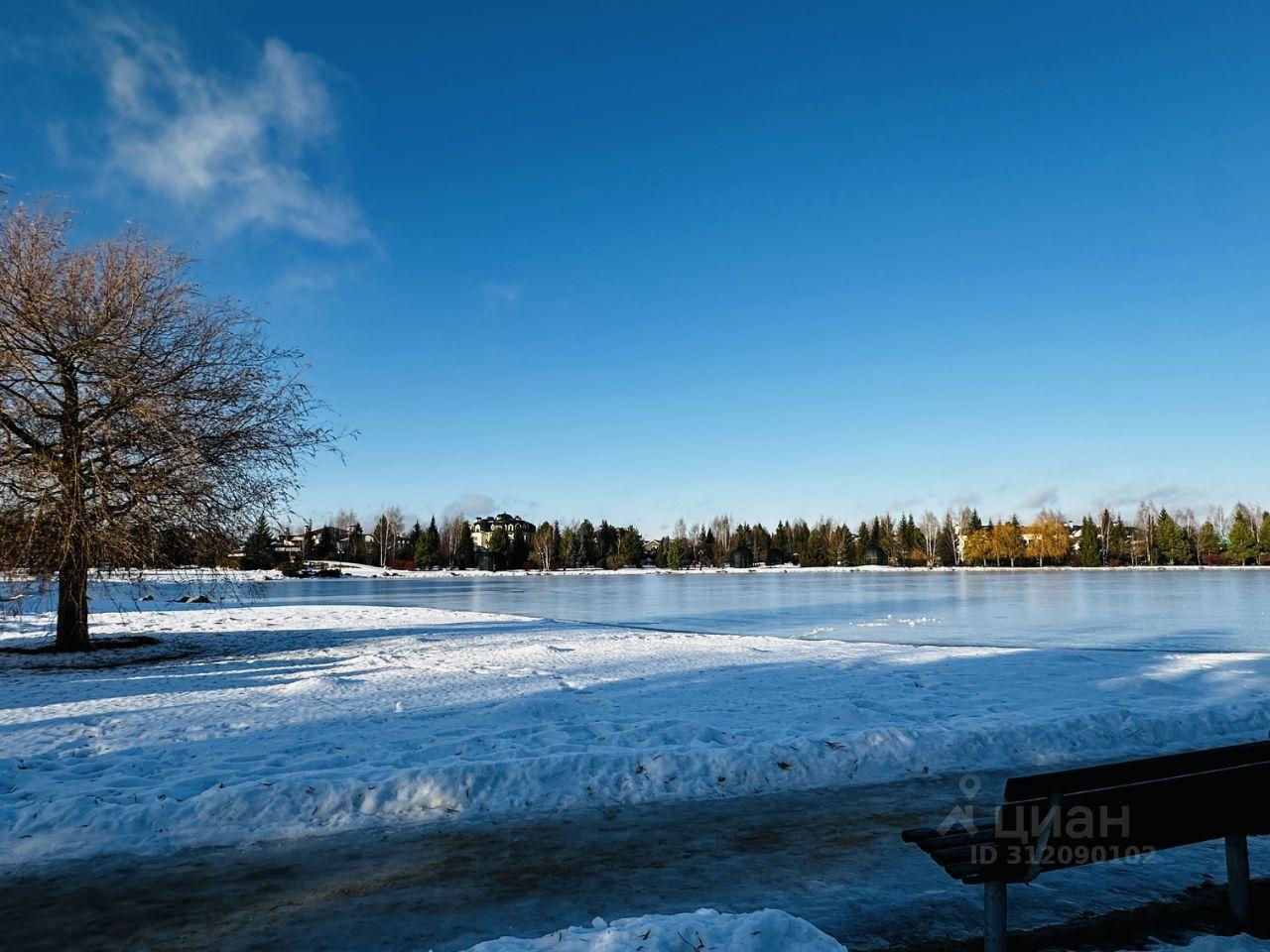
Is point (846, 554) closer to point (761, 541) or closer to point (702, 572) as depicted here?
point (761, 541)

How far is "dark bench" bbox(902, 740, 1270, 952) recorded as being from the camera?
12.5ft

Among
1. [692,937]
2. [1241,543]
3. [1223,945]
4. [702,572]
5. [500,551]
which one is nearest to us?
[692,937]

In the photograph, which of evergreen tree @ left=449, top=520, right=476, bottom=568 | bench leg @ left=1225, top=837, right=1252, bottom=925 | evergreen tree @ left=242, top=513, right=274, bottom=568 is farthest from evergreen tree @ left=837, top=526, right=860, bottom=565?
bench leg @ left=1225, top=837, right=1252, bottom=925

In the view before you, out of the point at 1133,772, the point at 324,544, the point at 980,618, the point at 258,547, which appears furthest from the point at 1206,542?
the point at 1133,772

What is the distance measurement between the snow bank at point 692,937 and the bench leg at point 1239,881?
2.50 metres

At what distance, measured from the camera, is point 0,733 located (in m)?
8.91

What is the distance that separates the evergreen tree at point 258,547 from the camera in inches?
682

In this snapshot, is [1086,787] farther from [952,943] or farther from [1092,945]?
[952,943]

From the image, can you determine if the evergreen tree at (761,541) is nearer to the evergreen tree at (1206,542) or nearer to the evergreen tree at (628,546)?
the evergreen tree at (628,546)

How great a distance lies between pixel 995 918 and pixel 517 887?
278 cm

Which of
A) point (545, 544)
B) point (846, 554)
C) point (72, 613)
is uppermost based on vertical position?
point (545, 544)

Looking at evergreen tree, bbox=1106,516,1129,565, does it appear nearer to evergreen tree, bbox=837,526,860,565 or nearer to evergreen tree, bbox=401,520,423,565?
evergreen tree, bbox=837,526,860,565

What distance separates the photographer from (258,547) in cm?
1762

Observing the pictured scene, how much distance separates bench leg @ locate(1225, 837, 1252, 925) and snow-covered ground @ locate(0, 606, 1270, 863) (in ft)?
10.7
